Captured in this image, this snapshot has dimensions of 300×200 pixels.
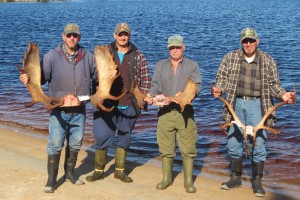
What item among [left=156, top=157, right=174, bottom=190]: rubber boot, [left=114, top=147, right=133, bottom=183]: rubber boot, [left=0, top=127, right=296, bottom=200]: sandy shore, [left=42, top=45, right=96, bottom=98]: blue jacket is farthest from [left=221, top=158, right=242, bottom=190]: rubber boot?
[left=42, top=45, right=96, bottom=98]: blue jacket

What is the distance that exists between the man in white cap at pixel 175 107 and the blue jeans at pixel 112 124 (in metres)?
0.50

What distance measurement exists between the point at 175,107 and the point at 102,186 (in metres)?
1.62

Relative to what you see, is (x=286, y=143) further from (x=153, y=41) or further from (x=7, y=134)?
(x=153, y=41)

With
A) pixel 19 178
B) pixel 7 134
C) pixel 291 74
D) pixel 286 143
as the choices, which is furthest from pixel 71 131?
pixel 291 74

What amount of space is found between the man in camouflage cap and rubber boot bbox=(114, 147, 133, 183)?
5.35ft

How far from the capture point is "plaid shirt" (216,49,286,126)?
711 centimetres

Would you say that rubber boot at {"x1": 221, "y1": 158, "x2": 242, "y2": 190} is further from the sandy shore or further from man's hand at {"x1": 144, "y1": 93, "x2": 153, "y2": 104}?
man's hand at {"x1": 144, "y1": 93, "x2": 153, "y2": 104}

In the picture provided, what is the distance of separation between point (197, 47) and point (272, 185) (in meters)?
22.3

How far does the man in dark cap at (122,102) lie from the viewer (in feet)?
24.4

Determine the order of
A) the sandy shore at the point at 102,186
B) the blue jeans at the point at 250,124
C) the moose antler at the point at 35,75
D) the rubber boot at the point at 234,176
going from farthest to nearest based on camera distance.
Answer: the rubber boot at the point at 234,176 < the sandy shore at the point at 102,186 < the blue jeans at the point at 250,124 < the moose antler at the point at 35,75

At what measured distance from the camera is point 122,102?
754cm

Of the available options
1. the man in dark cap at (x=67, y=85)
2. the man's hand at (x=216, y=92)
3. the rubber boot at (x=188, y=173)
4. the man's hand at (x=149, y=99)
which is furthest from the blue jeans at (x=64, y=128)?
the man's hand at (x=216, y=92)

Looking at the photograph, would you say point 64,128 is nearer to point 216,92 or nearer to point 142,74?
point 142,74

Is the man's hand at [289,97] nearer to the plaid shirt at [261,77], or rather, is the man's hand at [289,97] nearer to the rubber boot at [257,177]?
the plaid shirt at [261,77]
